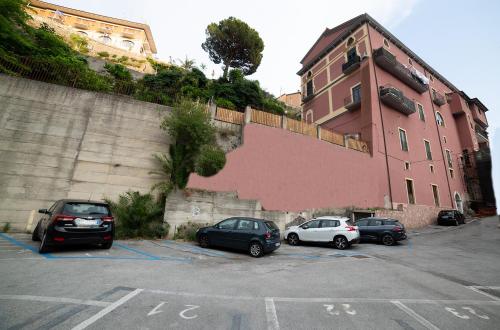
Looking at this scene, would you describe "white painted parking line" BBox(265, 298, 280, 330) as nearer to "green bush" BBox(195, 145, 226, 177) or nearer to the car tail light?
the car tail light

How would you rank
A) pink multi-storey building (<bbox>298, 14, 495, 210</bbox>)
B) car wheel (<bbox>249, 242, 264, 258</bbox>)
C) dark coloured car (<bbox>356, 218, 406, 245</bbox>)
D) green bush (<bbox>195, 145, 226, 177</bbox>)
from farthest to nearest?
pink multi-storey building (<bbox>298, 14, 495, 210</bbox>), dark coloured car (<bbox>356, 218, 406, 245</bbox>), green bush (<bbox>195, 145, 226, 177</bbox>), car wheel (<bbox>249, 242, 264, 258</bbox>)

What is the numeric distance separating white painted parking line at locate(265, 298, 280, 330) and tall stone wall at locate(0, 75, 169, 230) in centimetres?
964

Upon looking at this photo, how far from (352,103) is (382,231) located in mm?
13497

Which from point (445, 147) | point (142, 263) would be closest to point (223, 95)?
point (142, 263)

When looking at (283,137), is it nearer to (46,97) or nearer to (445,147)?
(46,97)

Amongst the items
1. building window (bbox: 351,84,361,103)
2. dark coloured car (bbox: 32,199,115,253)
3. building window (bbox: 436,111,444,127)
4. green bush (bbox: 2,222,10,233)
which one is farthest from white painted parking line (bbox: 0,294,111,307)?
building window (bbox: 436,111,444,127)

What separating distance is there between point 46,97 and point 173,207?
326 inches

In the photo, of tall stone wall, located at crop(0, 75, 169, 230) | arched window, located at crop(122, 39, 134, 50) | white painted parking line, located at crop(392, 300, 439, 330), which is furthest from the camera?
arched window, located at crop(122, 39, 134, 50)

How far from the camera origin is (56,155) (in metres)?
10.8

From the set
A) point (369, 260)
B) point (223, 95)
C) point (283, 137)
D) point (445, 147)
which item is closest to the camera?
point (369, 260)

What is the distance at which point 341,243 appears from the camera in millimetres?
11023

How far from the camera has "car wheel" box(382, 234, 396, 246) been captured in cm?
1236

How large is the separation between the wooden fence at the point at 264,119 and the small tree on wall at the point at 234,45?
1272 cm

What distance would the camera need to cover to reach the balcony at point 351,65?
2245 centimetres
